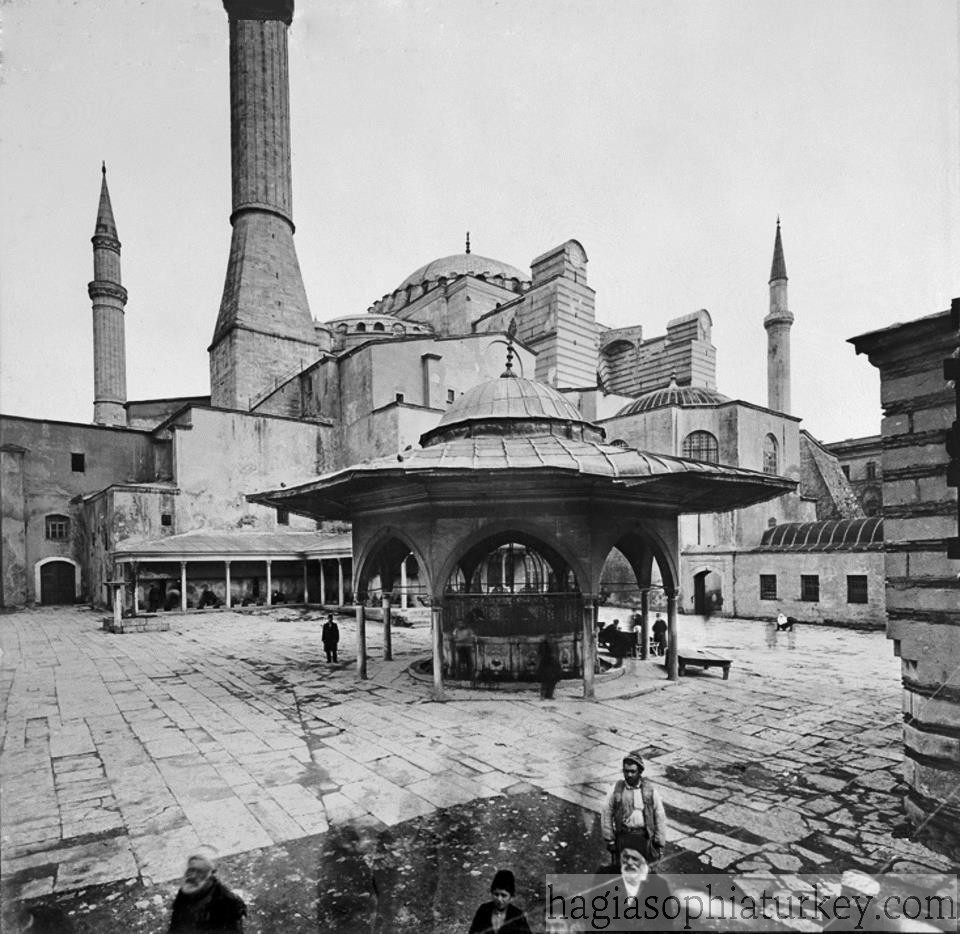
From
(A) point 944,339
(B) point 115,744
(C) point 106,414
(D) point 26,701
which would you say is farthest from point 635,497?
(C) point 106,414

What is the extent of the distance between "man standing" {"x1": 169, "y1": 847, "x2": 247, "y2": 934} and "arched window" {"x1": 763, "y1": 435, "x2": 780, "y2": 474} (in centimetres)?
2872

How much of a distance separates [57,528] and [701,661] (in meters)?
31.9

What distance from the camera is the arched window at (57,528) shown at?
2995 centimetres

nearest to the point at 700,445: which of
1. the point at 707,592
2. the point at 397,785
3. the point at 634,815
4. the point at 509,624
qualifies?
the point at 707,592

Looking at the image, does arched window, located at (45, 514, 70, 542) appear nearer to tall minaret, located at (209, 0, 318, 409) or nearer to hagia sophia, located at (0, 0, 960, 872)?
hagia sophia, located at (0, 0, 960, 872)

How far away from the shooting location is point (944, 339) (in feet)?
17.0

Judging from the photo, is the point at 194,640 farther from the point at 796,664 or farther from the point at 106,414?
the point at 106,414

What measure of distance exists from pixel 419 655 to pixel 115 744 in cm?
741

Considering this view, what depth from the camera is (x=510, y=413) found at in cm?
1176

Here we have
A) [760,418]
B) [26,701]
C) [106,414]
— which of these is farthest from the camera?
[106,414]

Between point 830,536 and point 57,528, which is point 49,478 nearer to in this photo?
point 57,528

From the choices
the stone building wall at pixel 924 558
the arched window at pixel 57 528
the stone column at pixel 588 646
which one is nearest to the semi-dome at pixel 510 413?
the stone column at pixel 588 646

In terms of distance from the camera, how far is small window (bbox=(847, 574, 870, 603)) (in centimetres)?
1917

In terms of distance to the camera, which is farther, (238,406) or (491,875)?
(238,406)
